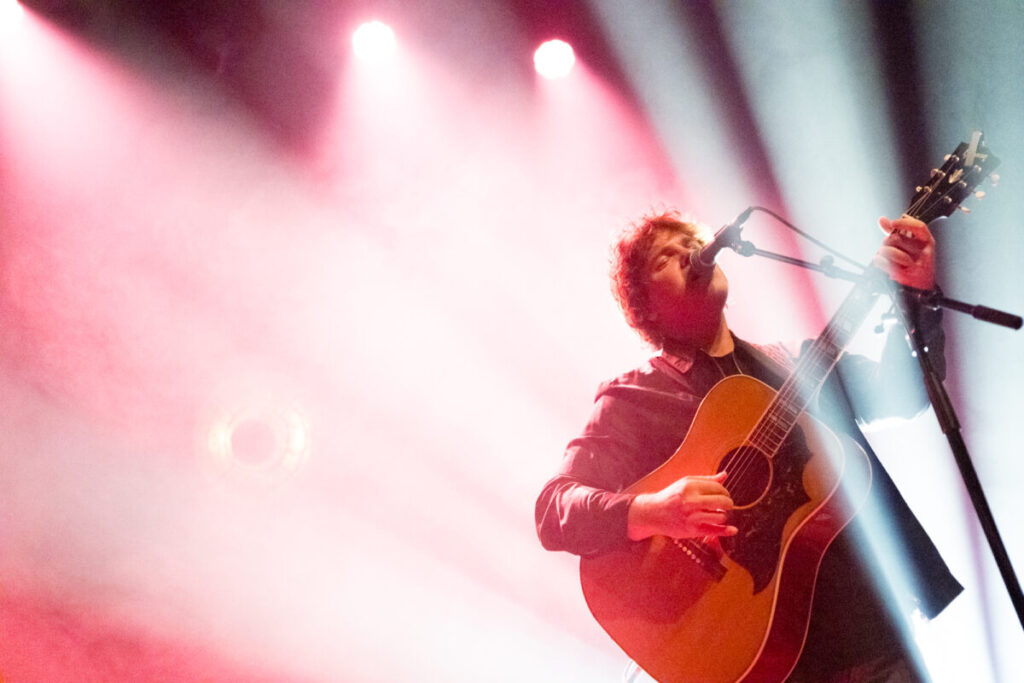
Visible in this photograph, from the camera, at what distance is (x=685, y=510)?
78.0 inches

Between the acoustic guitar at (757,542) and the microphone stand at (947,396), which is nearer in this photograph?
the microphone stand at (947,396)

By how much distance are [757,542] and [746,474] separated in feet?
0.60

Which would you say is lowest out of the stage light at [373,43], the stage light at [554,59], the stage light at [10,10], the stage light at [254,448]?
the stage light at [254,448]

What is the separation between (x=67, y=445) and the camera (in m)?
3.61

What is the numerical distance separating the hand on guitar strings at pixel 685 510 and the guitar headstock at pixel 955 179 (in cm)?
90

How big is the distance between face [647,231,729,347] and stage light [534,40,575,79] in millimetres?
Answer: 1689

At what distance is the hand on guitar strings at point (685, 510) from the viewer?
1.96m

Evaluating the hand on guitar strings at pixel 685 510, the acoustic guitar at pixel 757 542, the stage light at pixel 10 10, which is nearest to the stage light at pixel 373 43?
the stage light at pixel 10 10

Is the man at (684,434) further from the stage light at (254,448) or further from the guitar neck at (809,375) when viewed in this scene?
the stage light at (254,448)

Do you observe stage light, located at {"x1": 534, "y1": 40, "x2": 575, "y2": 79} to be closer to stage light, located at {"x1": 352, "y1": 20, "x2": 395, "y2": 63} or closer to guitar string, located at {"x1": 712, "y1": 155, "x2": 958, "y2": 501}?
stage light, located at {"x1": 352, "y1": 20, "x2": 395, "y2": 63}

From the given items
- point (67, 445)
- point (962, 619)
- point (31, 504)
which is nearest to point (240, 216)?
point (67, 445)

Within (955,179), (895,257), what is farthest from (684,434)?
(955,179)

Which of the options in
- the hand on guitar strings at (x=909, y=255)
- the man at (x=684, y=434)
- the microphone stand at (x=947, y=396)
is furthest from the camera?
the man at (x=684, y=434)

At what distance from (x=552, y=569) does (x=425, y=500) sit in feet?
2.22
